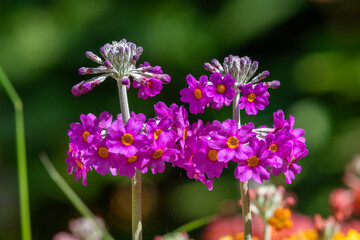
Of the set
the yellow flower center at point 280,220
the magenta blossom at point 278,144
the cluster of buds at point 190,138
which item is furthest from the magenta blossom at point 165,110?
the yellow flower center at point 280,220

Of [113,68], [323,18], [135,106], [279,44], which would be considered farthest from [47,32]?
[113,68]

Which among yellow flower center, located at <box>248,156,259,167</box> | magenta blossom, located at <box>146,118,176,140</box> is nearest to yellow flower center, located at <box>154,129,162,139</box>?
magenta blossom, located at <box>146,118,176,140</box>

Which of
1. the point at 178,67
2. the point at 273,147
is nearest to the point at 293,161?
the point at 273,147

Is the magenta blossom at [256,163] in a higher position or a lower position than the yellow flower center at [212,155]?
lower

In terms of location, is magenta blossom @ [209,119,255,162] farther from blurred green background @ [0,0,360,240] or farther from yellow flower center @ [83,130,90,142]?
blurred green background @ [0,0,360,240]

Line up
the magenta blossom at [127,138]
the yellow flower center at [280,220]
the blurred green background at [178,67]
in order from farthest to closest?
the blurred green background at [178,67] → the yellow flower center at [280,220] → the magenta blossom at [127,138]

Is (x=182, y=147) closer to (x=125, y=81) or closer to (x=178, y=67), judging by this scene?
(x=125, y=81)

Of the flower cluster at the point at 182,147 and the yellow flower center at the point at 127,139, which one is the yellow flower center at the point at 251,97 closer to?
the flower cluster at the point at 182,147
